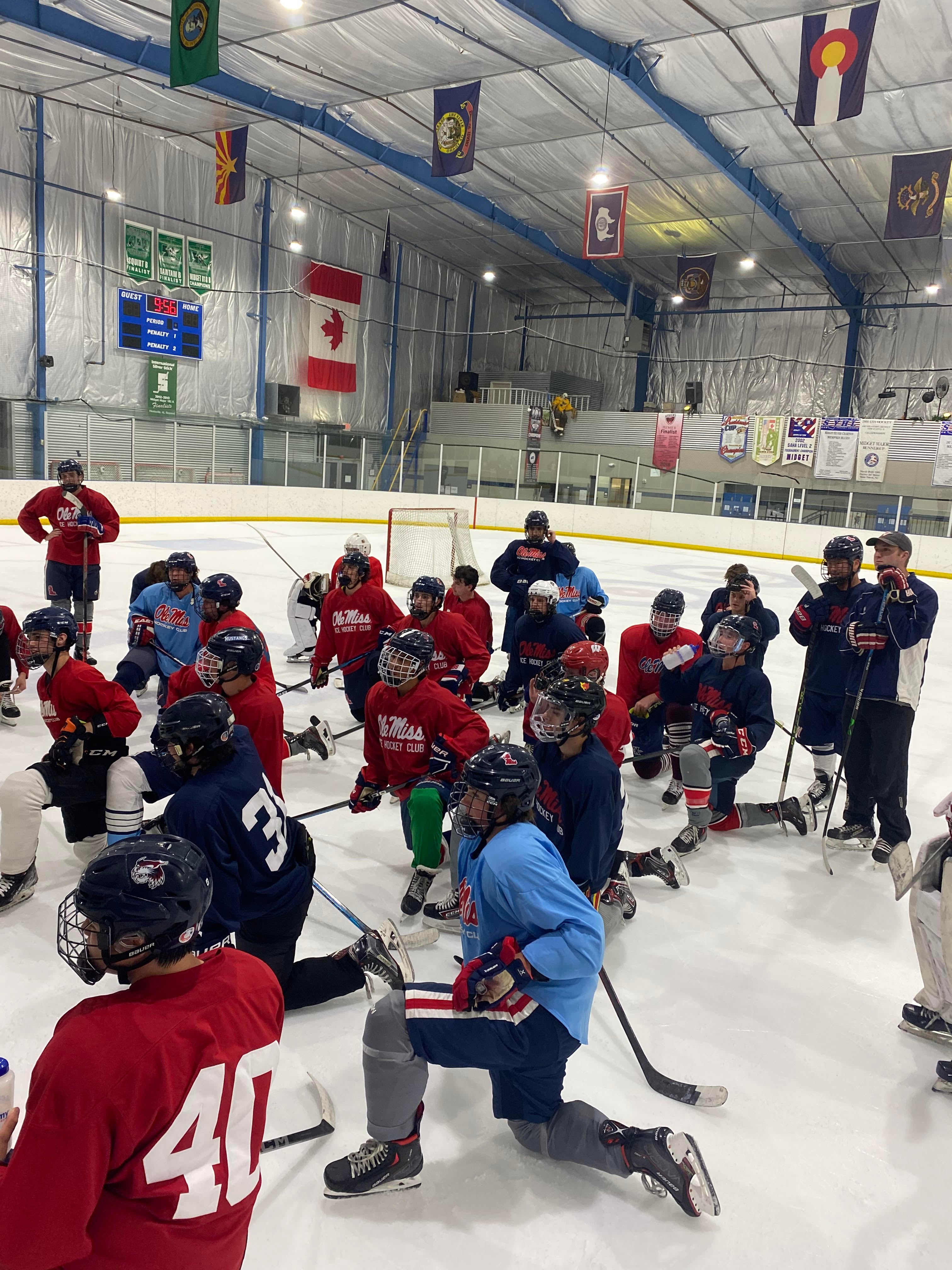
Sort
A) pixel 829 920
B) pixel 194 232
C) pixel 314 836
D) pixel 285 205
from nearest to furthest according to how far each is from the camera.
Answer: pixel 829 920, pixel 314 836, pixel 194 232, pixel 285 205

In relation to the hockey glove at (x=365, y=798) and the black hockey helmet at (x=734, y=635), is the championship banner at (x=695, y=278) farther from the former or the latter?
the hockey glove at (x=365, y=798)

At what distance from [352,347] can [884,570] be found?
74.9ft

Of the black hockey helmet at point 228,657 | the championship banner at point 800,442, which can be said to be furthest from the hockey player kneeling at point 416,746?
the championship banner at point 800,442

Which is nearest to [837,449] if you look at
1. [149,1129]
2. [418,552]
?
[418,552]

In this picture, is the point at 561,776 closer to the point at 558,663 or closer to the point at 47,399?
the point at 558,663

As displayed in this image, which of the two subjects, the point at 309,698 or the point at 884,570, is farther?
the point at 309,698

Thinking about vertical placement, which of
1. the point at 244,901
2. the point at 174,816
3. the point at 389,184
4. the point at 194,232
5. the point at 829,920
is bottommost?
the point at 829,920

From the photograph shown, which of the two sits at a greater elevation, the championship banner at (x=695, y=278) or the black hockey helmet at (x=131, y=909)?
the championship banner at (x=695, y=278)

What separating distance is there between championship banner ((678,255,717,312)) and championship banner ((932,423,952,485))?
19.5 feet

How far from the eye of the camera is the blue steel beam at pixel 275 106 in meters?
12.5

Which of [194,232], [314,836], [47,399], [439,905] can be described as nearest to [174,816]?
[439,905]

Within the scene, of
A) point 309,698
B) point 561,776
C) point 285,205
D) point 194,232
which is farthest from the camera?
point 285,205

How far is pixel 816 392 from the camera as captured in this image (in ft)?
84.5

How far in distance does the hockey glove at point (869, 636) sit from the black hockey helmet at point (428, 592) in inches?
85.4
